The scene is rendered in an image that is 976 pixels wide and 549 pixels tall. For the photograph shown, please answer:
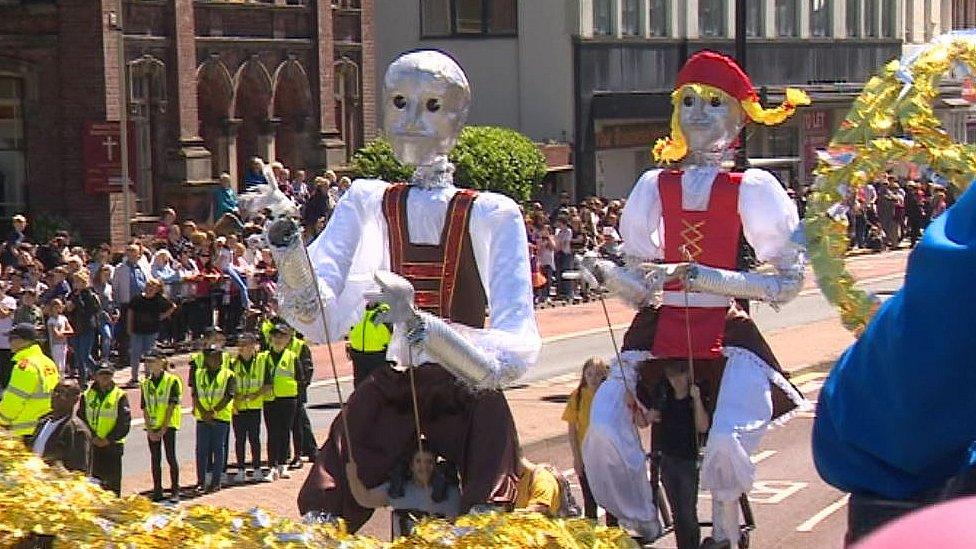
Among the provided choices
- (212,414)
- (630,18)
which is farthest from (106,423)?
(630,18)

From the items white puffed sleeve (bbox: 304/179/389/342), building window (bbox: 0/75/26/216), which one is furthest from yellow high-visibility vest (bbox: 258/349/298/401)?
building window (bbox: 0/75/26/216)

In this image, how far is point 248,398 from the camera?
A: 15812 mm

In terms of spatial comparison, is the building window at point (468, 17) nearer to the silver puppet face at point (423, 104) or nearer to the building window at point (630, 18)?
the building window at point (630, 18)

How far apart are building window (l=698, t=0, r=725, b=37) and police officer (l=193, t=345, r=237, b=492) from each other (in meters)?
34.9

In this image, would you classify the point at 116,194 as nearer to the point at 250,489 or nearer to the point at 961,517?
the point at 250,489

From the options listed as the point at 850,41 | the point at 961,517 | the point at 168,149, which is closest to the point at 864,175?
the point at 961,517

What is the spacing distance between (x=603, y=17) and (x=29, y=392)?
34.5m

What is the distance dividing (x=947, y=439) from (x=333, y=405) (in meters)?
17.0

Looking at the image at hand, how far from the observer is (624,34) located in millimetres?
46938

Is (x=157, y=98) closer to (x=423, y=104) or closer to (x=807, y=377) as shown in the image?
(x=807, y=377)

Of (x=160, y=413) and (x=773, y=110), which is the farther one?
(x=160, y=413)

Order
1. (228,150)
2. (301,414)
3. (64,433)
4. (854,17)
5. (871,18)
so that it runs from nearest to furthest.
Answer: (64,433), (301,414), (228,150), (854,17), (871,18)

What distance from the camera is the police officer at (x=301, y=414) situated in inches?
629

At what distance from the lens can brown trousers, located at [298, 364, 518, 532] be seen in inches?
257
